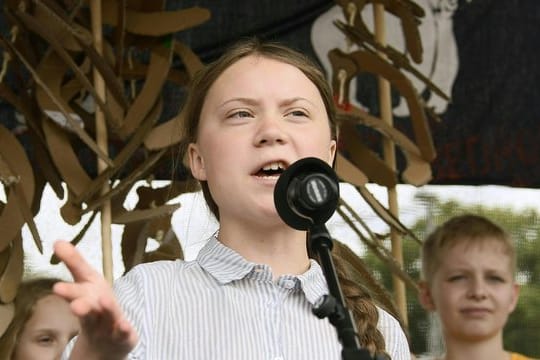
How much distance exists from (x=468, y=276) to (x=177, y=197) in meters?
0.65

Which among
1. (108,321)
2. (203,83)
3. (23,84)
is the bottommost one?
(108,321)

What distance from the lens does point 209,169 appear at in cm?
165

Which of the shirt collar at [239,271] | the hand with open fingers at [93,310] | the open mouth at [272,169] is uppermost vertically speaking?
the open mouth at [272,169]

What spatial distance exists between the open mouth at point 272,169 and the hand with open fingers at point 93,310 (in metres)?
0.39

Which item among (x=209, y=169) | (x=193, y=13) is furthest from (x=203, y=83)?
(x=193, y=13)

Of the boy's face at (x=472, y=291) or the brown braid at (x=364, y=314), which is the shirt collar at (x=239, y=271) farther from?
the boy's face at (x=472, y=291)

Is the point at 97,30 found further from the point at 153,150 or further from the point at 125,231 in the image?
the point at 125,231

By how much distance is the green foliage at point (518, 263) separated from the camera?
3297 millimetres

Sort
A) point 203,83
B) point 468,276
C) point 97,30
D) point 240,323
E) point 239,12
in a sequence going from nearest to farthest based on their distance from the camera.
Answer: point 240,323
point 203,83
point 97,30
point 468,276
point 239,12

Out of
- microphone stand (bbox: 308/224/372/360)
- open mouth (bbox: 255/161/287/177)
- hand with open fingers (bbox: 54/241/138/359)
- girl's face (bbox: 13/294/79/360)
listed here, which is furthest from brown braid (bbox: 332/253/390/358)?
girl's face (bbox: 13/294/79/360)

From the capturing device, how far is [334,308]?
1.25 metres

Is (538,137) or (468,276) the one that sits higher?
(538,137)

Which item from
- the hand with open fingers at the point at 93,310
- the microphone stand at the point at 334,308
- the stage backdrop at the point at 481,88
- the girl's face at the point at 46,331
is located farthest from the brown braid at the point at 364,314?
the stage backdrop at the point at 481,88

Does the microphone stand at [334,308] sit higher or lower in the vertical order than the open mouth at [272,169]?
lower
